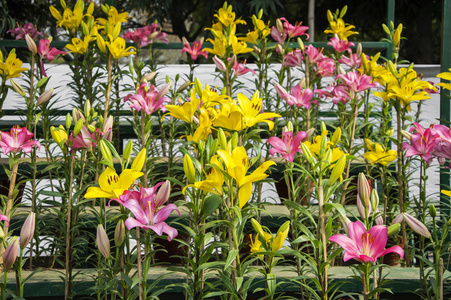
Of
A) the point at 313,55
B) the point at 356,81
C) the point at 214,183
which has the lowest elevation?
the point at 214,183

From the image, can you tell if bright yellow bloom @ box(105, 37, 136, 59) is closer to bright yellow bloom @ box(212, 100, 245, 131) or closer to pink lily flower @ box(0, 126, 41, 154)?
pink lily flower @ box(0, 126, 41, 154)

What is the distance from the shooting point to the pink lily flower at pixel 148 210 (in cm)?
102

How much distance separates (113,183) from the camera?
42.3 inches

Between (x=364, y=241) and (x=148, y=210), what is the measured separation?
0.45m

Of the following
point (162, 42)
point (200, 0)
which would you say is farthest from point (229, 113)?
point (200, 0)

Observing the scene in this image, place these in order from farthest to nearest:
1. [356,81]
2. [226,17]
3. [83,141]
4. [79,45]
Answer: [226,17], [79,45], [356,81], [83,141]

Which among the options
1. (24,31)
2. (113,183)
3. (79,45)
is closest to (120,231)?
(113,183)

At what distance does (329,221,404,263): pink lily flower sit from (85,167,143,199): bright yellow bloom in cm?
44

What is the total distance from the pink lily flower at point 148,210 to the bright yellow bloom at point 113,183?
2 centimetres

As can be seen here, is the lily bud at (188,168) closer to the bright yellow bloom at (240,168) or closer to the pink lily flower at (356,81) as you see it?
the bright yellow bloom at (240,168)

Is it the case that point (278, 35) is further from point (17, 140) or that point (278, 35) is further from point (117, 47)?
point (17, 140)

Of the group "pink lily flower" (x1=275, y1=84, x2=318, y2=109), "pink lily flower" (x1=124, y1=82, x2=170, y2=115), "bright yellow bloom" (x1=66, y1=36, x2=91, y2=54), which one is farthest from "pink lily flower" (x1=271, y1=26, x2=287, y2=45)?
"pink lily flower" (x1=124, y1=82, x2=170, y2=115)

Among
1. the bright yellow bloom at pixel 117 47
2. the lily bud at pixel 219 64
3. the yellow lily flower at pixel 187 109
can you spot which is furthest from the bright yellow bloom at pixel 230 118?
the bright yellow bloom at pixel 117 47

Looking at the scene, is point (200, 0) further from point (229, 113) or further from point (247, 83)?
point (229, 113)
